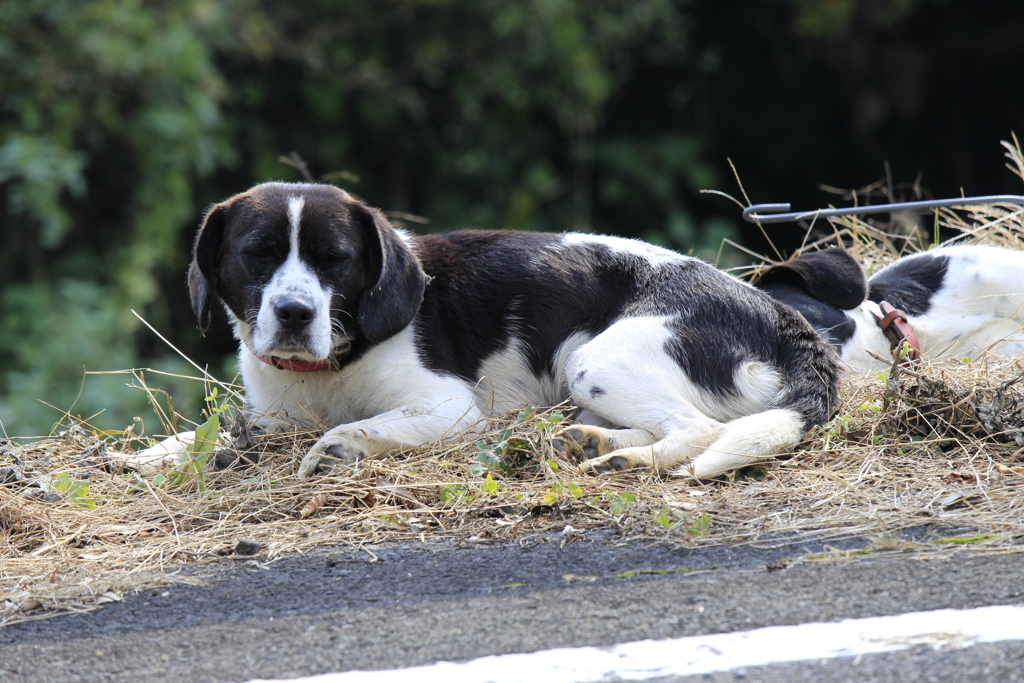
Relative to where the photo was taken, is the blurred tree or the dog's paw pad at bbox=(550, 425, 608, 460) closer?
the dog's paw pad at bbox=(550, 425, 608, 460)

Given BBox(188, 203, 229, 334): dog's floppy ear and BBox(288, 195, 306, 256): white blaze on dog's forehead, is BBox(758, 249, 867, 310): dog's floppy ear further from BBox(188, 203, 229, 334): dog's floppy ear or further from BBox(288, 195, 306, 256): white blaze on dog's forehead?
BBox(188, 203, 229, 334): dog's floppy ear

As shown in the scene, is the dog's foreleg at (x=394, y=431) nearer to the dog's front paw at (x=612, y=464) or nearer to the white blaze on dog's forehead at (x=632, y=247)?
the dog's front paw at (x=612, y=464)

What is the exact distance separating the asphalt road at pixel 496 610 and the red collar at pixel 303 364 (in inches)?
46.8

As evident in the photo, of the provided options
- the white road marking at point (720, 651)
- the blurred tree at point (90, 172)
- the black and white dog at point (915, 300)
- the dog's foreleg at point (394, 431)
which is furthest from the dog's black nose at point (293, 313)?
the blurred tree at point (90, 172)

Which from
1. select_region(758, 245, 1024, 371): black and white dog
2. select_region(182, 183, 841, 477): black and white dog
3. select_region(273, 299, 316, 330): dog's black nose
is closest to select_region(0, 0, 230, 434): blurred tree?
select_region(182, 183, 841, 477): black and white dog

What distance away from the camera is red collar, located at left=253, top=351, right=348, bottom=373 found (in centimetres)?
370

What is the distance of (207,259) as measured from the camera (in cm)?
368

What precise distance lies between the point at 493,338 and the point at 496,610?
1.75m

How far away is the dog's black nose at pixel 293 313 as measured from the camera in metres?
3.33

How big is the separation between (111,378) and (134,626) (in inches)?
248

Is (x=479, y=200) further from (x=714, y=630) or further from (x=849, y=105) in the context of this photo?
(x=714, y=630)

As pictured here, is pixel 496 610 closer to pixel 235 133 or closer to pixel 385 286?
pixel 385 286

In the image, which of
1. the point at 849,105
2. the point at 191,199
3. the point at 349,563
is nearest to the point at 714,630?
the point at 349,563

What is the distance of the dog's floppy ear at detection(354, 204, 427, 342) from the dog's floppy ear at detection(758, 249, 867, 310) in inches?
69.1
